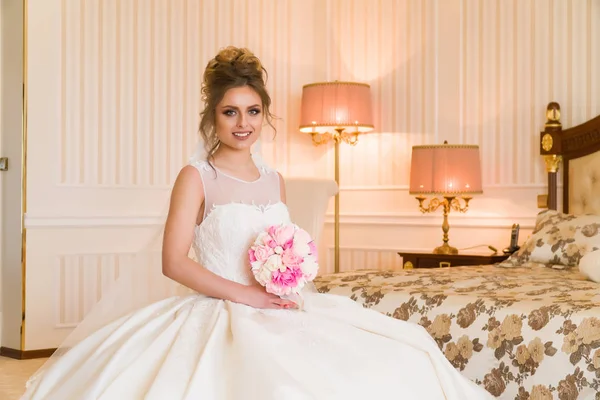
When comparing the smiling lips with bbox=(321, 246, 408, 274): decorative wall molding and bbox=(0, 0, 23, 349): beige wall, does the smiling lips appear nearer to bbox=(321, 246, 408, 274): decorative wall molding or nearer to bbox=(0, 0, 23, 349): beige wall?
bbox=(0, 0, 23, 349): beige wall

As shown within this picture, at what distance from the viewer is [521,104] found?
16.8 ft

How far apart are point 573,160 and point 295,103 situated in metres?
2.13

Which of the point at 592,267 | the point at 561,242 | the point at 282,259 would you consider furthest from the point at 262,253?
the point at 561,242

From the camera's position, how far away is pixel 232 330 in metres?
1.97

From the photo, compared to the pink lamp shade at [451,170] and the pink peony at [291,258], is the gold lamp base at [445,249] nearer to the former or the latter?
the pink lamp shade at [451,170]

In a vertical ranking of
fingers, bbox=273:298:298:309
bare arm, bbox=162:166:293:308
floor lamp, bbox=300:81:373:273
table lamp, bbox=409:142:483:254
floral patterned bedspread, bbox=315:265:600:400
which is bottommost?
floral patterned bedspread, bbox=315:265:600:400

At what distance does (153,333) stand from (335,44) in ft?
14.3

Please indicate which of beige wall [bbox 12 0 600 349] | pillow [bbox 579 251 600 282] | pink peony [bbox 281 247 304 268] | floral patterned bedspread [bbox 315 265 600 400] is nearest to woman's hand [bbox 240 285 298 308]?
pink peony [bbox 281 247 304 268]

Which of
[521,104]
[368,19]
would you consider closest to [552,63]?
[521,104]

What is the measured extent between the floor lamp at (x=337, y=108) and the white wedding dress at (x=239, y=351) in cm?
312

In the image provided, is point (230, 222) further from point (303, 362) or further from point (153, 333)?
point (303, 362)

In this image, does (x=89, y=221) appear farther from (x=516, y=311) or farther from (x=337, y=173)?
(x=516, y=311)

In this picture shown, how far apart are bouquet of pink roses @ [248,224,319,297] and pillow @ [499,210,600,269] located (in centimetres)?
218

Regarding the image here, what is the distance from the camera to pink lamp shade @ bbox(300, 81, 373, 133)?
545 cm
